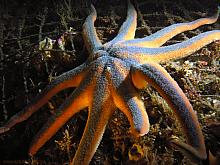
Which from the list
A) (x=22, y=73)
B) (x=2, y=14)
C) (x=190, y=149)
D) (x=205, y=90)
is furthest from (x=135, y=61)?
(x=2, y=14)

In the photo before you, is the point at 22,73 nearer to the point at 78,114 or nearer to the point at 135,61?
the point at 78,114

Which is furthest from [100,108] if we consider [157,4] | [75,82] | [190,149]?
[157,4]

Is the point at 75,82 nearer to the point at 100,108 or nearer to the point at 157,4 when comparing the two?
the point at 100,108

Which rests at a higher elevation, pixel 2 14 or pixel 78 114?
pixel 2 14

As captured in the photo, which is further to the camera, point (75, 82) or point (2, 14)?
point (2, 14)

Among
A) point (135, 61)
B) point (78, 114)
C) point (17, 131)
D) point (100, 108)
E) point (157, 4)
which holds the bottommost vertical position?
point (17, 131)

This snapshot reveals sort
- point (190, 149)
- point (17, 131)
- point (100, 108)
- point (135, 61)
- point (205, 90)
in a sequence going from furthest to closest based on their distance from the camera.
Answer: point (17, 131)
point (205, 90)
point (135, 61)
point (100, 108)
point (190, 149)

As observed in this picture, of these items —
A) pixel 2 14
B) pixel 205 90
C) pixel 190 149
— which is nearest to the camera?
pixel 190 149
